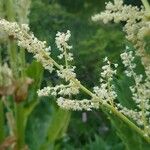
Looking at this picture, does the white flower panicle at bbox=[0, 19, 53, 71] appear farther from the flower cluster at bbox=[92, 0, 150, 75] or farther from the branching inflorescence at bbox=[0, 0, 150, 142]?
the flower cluster at bbox=[92, 0, 150, 75]

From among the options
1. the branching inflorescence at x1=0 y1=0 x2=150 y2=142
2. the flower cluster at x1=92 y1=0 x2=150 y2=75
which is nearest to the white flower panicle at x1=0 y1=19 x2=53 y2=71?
the branching inflorescence at x1=0 y1=0 x2=150 y2=142

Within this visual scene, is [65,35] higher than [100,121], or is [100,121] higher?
[100,121]

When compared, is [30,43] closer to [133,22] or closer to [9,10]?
[133,22]

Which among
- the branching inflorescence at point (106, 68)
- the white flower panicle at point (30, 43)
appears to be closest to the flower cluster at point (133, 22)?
the branching inflorescence at point (106, 68)

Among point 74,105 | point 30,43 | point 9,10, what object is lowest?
point 74,105

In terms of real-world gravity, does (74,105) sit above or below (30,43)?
below

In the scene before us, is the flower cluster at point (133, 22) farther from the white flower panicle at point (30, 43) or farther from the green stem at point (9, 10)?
the green stem at point (9, 10)

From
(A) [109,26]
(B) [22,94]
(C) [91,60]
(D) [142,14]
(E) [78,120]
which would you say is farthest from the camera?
(A) [109,26]

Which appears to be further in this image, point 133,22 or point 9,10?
point 9,10

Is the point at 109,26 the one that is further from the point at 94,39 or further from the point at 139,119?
the point at 139,119

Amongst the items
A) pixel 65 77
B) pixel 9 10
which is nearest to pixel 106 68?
pixel 65 77

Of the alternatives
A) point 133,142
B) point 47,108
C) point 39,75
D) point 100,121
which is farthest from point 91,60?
point 133,142
